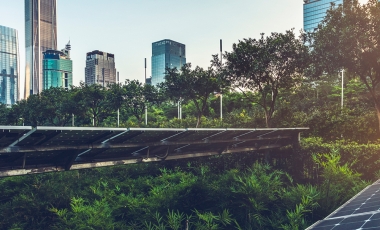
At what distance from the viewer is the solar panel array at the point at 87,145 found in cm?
887

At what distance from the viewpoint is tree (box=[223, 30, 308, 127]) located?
2594cm

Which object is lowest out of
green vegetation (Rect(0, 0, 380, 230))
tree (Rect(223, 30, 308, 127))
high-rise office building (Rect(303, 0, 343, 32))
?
green vegetation (Rect(0, 0, 380, 230))

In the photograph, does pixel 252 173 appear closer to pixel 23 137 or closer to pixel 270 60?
pixel 23 137

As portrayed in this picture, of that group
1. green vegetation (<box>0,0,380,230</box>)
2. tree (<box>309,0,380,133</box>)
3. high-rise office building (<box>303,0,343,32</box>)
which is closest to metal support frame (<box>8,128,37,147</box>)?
green vegetation (<box>0,0,380,230</box>)

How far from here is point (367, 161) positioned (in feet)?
56.9

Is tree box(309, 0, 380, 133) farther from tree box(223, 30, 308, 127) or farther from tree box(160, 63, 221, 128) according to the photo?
tree box(160, 63, 221, 128)

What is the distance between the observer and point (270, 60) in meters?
25.9

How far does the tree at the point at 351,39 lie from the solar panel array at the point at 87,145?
31.8 ft

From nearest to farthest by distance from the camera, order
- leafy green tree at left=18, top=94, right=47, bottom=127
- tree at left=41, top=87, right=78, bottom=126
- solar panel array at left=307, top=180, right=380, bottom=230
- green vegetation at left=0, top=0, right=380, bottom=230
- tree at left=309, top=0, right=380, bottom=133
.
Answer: solar panel array at left=307, top=180, right=380, bottom=230 → green vegetation at left=0, top=0, right=380, bottom=230 → tree at left=309, top=0, right=380, bottom=133 → tree at left=41, top=87, right=78, bottom=126 → leafy green tree at left=18, top=94, right=47, bottom=127

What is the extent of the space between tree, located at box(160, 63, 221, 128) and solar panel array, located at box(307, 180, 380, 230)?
25.3 meters

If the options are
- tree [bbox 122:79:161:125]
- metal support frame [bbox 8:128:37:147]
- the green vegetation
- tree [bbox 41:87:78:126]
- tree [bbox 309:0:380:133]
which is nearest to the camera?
metal support frame [bbox 8:128:37:147]

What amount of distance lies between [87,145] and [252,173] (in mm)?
8613

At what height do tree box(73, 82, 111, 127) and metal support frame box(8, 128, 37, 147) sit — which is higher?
tree box(73, 82, 111, 127)

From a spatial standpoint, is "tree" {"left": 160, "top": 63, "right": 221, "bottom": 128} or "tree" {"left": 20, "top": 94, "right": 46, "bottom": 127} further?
"tree" {"left": 20, "top": 94, "right": 46, "bottom": 127}
